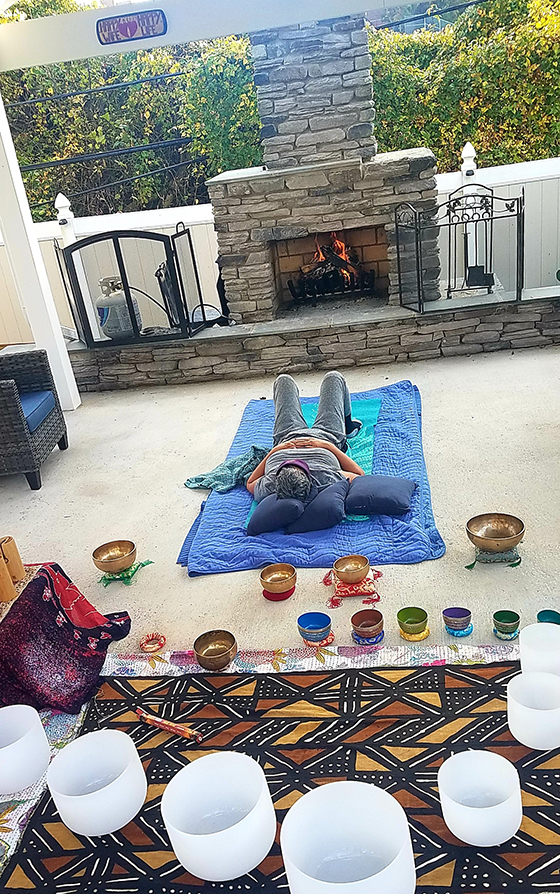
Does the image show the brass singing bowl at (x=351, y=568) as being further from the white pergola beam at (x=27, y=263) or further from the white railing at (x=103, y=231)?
the white railing at (x=103, y=231)

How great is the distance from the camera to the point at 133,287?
18.6 ft

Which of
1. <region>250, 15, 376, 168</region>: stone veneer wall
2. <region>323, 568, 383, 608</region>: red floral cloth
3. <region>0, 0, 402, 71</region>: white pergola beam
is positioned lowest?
<region>323, 568, 383, 608</region>: red floral cloth

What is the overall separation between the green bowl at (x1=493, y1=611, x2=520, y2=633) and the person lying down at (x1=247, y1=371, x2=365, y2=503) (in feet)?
3.83

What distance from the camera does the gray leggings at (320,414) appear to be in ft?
12.9

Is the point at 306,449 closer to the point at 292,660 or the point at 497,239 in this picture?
the point at 292,660

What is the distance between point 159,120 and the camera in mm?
9688

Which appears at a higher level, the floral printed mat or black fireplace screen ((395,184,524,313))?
black fireplace screen ((395,184,524,313))

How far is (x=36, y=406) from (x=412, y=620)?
2862mm

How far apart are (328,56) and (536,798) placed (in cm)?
506

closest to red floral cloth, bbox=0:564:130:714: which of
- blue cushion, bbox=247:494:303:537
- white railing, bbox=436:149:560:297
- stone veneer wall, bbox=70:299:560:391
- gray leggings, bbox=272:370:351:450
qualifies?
blue cushion, bbox=247:494:303:537

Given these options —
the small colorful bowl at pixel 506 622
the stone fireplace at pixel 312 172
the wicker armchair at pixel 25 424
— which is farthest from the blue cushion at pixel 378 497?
the stone fireplace at pixel 312 172

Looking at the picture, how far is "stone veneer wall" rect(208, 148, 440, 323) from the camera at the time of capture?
5406 mm

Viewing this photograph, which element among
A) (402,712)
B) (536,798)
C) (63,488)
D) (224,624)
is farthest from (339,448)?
(536,798)

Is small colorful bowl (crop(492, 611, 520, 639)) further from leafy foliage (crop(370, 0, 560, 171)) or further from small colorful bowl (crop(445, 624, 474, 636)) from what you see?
leafy foliage (crop(370, 0, 560, 171))
